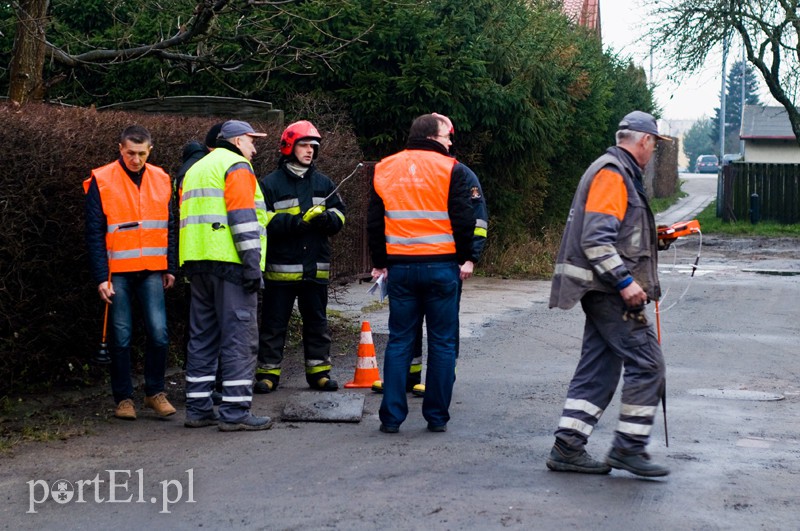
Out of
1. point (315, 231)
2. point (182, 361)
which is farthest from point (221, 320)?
point (182, 361)

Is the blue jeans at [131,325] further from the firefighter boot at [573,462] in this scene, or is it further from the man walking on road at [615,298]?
the firefighter boot at [573,462]

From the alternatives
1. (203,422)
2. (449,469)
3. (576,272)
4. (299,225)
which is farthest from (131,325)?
(576,272)

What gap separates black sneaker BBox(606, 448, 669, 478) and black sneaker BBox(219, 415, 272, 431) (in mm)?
2308

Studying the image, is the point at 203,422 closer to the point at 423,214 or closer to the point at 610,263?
the point at 423,214

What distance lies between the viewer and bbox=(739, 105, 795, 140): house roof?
52.1 metres

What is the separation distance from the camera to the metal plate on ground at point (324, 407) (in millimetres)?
7539

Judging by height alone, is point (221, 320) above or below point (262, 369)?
above

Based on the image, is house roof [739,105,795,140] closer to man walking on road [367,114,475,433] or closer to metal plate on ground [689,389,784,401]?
metal plate on ground [689,389,784,401]

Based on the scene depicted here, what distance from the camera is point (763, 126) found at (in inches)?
2132

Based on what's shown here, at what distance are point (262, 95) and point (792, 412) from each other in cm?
1038

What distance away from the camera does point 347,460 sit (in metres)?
6.39

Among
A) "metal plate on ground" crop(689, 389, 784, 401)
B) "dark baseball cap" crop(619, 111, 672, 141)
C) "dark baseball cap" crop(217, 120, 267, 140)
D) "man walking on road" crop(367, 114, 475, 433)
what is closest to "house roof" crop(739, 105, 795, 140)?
"metal plate on ground" crop(689, 389, 784, 401)

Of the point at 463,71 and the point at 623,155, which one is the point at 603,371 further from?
the point at 463,71

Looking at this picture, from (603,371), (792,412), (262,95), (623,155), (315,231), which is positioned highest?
(262,95)
